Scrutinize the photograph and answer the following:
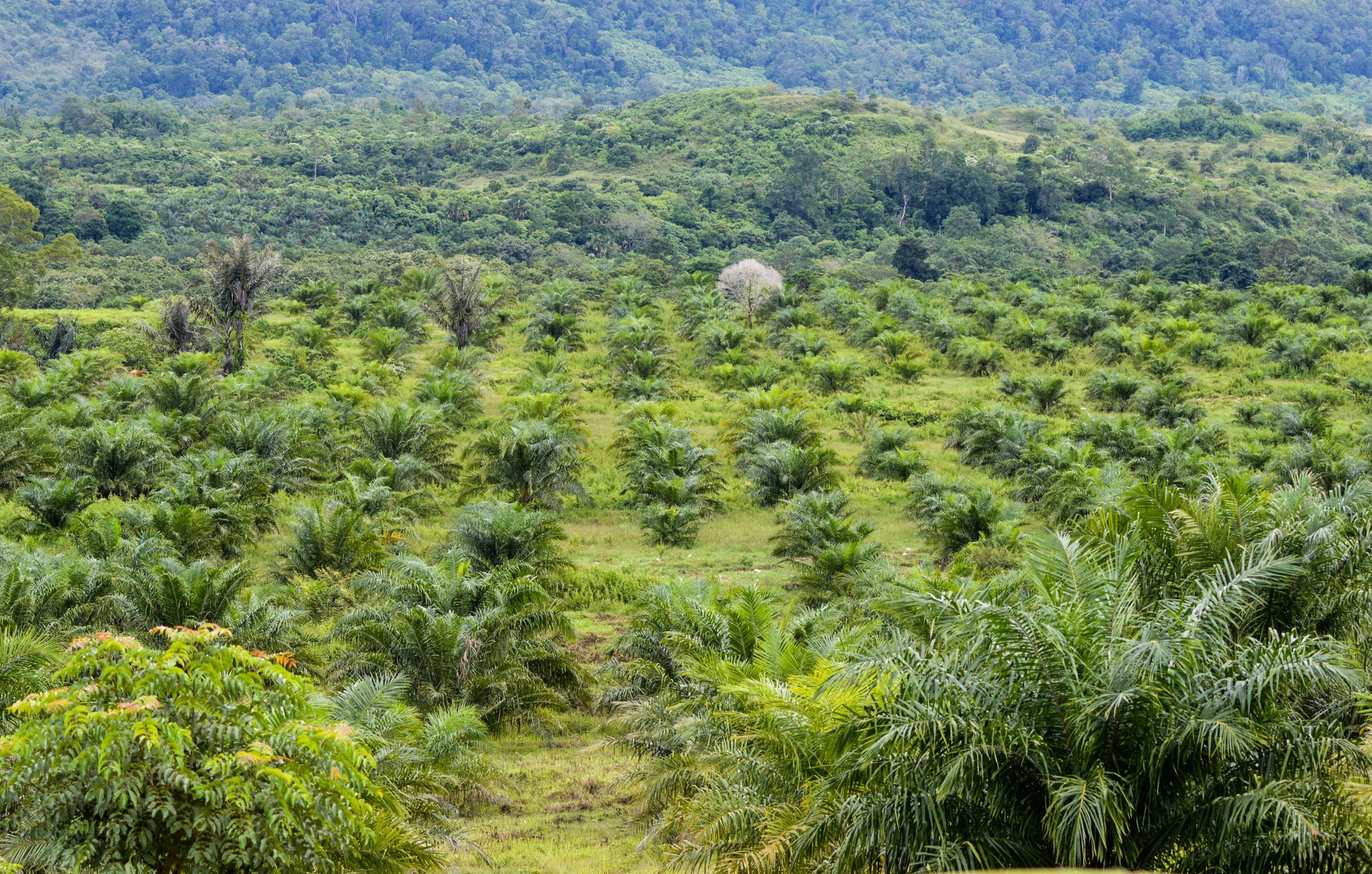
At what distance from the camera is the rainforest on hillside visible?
6.38 m

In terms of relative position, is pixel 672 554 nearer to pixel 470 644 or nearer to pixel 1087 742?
pixel 470 644

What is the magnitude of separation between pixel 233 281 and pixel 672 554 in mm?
16324

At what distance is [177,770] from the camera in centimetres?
579

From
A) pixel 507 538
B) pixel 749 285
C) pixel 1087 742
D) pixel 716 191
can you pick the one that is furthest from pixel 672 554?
pixel 716 191

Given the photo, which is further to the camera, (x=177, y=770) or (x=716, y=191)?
(x=716, y=191)

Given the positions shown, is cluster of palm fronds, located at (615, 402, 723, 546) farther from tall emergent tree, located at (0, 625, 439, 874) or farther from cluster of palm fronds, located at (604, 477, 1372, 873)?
tall emergent tree, located at (0, 625, 439, 874)

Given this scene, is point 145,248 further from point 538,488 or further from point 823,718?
point 823,718

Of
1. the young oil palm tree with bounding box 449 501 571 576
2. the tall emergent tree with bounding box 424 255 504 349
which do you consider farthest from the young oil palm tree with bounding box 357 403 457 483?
the tall emergent tree with bounding box 424 255 504 349

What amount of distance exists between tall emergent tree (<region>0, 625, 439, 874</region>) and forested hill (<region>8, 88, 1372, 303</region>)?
51.3 m

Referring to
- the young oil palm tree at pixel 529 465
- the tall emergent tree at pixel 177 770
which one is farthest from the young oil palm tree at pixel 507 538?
the tall emergent tree at pixel 177 770

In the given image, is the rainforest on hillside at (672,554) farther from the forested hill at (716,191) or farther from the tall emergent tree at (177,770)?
the forested hill at (716,191)

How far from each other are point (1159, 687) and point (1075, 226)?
78.4 m

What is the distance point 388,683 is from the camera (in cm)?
1105

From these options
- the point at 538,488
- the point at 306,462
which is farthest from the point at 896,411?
the point at 306,462
